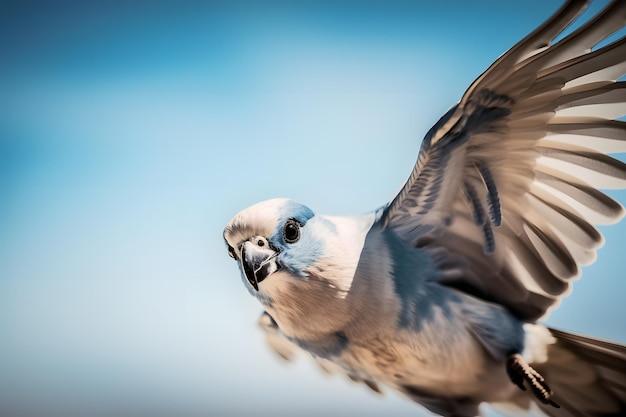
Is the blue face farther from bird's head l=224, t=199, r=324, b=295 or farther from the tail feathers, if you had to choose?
the tail feathers

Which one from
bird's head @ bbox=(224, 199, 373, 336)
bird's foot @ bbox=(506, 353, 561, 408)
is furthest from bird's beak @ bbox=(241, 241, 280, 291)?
bird's foot @ bbox=(506, 353, 561, 408)

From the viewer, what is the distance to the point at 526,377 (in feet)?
3.70

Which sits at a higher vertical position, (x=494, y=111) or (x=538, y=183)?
(x=494, y=111)

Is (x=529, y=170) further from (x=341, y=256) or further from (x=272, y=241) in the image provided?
(x=272, y=241)

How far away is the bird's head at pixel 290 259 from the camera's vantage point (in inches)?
42.1

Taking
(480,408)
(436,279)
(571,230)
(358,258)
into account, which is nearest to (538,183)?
(571,230)

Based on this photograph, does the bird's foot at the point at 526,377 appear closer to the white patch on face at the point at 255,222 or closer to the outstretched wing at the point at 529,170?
the outstretched wing at the point at 529,170

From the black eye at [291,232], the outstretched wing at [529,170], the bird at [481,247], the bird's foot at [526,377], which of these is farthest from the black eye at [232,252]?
the bird's foot at [526,377]

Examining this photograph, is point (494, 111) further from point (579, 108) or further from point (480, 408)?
point (480, 408)

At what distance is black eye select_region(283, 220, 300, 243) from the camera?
109 cm

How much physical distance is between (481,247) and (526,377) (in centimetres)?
26

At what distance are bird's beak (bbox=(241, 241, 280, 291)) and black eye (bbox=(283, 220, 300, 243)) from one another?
4 cm

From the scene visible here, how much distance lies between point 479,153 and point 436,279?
0.27 m

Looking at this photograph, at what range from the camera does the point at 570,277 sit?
1.14 m
